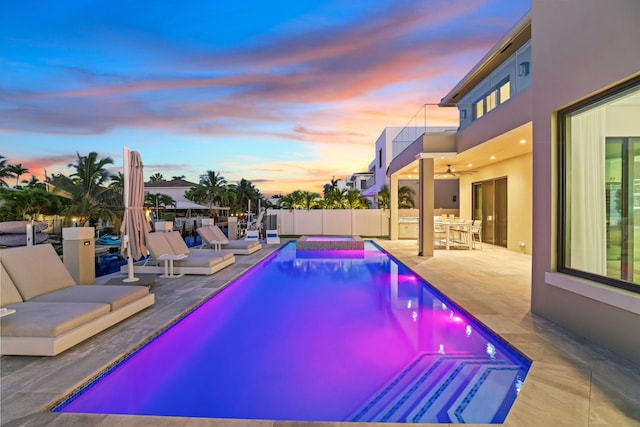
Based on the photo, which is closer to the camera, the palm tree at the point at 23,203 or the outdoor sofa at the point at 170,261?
the outdoor sofa at the point at 170,261

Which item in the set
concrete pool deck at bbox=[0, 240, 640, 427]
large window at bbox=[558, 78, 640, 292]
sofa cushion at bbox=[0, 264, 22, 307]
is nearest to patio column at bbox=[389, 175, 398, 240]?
concrete pool deck at bbox=[0, 240, 640, 427]

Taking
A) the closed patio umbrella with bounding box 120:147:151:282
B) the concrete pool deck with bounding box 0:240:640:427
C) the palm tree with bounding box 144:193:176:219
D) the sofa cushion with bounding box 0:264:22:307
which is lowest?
the concrete pool deck with bounding box 0:240:640:427

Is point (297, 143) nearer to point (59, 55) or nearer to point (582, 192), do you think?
point (59, 55)

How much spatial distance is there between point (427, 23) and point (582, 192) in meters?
8.44

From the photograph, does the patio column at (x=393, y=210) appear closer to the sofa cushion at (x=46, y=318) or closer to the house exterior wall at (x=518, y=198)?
the house exterior wall at (x=518, y=198)

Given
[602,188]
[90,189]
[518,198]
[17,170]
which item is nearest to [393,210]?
[518,198]

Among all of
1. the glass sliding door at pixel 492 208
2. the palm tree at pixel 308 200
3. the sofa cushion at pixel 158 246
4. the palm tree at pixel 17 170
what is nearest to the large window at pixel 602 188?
the sofa cushion at pixel 158 246

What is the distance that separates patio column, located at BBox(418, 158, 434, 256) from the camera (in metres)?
11.6

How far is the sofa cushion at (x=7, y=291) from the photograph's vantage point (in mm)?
3973

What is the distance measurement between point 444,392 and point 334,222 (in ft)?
55.4

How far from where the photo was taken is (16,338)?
347 centimetres

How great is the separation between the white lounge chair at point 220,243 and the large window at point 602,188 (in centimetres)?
969

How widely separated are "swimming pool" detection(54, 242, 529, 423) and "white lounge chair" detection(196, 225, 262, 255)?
5.31 meters

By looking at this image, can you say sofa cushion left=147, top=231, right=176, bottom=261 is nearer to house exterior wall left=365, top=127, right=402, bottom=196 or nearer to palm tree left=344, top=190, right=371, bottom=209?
palm tree left=344, top=190, right=371, bottom=209
